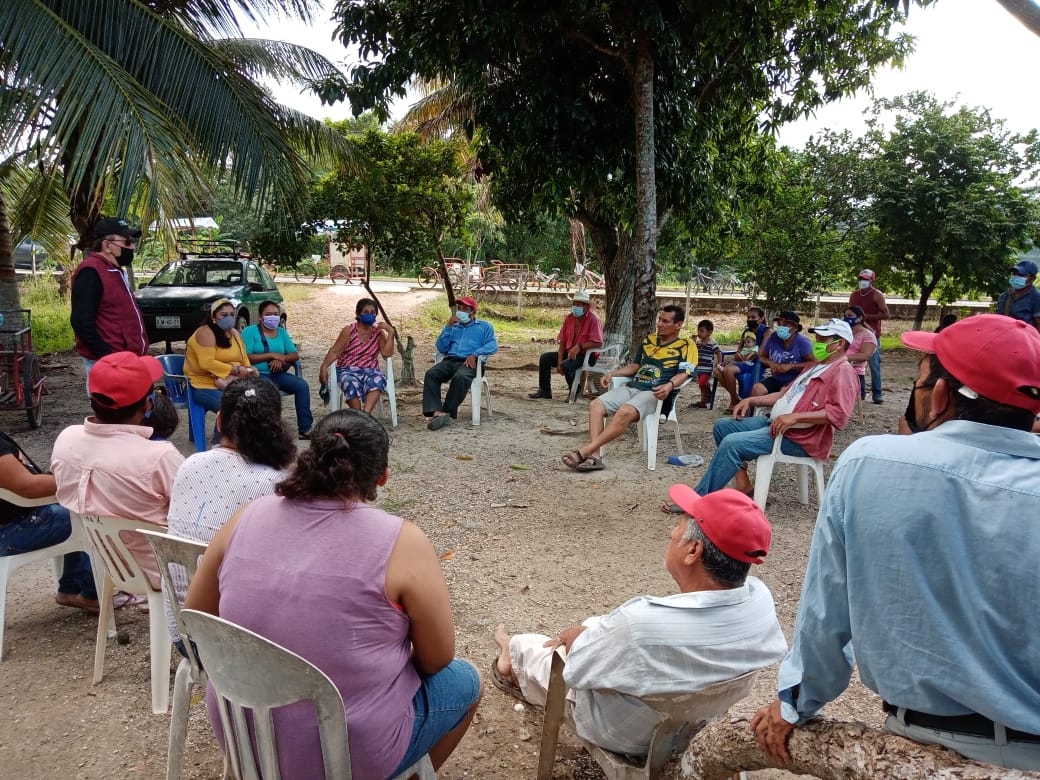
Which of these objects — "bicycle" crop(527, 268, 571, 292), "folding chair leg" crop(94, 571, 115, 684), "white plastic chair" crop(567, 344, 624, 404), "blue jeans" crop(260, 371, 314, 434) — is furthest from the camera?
"bicycle" crop(527, 268, 571, 292)

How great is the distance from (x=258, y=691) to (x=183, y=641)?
738 mm

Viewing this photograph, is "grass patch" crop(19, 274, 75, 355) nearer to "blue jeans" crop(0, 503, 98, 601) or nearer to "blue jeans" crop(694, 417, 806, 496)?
"blue jeans" crop(0, 503, 98, 601)

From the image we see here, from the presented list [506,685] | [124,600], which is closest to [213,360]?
[124,600]

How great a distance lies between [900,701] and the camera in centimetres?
147

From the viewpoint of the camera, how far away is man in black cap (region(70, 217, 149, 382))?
4922mm

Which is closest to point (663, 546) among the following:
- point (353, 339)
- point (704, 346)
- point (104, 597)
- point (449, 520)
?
point (449, 520)

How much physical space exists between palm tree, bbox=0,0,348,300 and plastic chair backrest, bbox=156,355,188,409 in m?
1.26

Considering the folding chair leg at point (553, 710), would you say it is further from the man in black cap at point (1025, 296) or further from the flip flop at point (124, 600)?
the man in black cap at point (1025, 296)

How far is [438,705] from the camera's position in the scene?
2.02 m

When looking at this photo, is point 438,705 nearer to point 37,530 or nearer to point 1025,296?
point 37,530

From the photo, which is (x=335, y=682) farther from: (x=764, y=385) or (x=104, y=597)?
(x=764, y=385)

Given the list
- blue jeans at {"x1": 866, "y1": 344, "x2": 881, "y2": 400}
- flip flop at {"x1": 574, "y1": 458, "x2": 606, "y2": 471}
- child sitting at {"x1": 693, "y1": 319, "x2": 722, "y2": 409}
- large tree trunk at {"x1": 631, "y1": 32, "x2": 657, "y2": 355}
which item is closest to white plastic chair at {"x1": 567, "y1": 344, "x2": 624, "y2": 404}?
child sitting at {"x1": 693, "y1": 319, "x2": 722, "y2": 409}

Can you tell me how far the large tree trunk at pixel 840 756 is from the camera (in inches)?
52.6

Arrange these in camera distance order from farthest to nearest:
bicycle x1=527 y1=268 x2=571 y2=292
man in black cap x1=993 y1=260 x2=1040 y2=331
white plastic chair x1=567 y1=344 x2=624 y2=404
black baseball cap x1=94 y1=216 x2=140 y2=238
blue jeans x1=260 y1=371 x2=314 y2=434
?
bicycle x1=527 y1=268 x2=571 y2=292, white plastic chair x1=567 y1=344 x2=624 y2=404, man in black cap x1=993 y1=260 x2=1040 y2=331, blue jeans x1=260 y1=371 x2=314 y2=434, black baseball cap x1=94 y1=216 x2=140 y2=238
